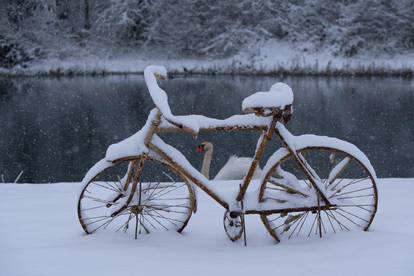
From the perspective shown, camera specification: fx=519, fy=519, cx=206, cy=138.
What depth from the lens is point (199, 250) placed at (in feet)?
13.3

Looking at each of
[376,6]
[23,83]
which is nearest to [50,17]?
[23,83]

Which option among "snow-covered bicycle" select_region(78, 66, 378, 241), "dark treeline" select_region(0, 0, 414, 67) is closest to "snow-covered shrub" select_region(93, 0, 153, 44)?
"dark treeline" select_region(0, 0, 414, 67)

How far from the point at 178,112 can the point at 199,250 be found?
53.3 feet

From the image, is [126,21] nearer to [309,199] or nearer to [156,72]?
[156,72]

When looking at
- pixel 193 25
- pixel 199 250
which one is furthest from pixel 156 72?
pixel 193 25

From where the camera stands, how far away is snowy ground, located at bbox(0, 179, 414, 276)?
363 centimetres

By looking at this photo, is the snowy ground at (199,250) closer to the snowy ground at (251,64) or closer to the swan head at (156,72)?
the swan head at (156,72)

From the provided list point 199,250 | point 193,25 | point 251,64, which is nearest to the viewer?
point 199,250

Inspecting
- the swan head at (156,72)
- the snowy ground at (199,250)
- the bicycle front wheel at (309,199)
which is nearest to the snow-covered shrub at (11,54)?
the snowy ground at (199,250)

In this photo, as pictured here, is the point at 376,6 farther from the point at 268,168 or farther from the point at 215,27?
the point at 268,168

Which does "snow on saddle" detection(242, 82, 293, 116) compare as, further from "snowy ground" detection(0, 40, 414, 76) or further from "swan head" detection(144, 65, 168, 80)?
"snowy ground" detection(0, 40, 414, 76)

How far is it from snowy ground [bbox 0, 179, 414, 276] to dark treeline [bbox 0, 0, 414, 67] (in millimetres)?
29964

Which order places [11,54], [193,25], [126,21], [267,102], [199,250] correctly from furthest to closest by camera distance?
[193,25] → [126,21] → [11,54] → [199,250] → [267,102]

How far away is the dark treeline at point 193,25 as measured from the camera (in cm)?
3412
